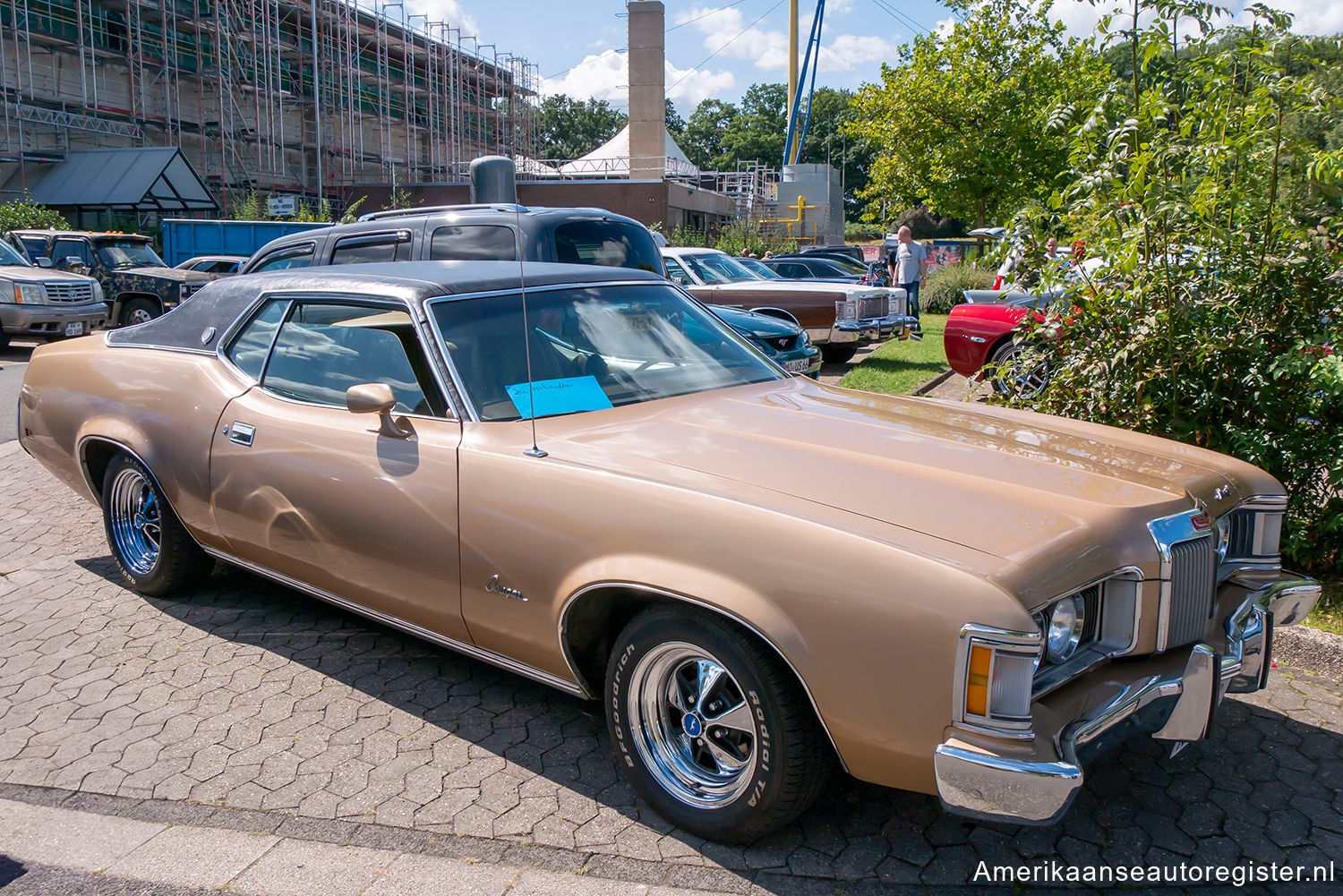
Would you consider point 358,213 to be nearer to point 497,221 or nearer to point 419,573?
point 497,221

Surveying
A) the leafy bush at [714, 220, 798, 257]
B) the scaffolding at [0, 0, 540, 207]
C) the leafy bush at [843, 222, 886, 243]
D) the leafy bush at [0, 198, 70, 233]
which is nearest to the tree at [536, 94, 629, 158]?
the leafy bush at [843, 222, 886, 243]

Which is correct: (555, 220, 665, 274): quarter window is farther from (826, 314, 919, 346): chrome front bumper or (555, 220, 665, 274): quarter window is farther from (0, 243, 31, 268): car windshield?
(0, 243, 31, 268): car windshield

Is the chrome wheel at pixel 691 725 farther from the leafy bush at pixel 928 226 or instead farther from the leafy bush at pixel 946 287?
the leafy bush at pixel 928 226

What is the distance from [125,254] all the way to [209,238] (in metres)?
7.06

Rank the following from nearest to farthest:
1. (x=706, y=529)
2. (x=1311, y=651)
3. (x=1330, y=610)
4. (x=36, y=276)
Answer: (x=706, y=529) → (x=1311, y=651) → (x=1330, y=610) → (x=36, y=276)

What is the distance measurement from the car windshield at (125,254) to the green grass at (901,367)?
1301 cm

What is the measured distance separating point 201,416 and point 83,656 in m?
1.10

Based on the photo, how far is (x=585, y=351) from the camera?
3.87 metres

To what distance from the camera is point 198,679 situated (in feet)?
13.1

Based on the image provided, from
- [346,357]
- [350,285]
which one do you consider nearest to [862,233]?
[350,285]

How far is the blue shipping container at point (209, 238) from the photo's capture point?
24.8 m

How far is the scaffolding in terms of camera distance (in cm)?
3100

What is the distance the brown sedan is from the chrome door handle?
0.02m

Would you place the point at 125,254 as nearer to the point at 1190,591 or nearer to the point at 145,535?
the point at 145,535
